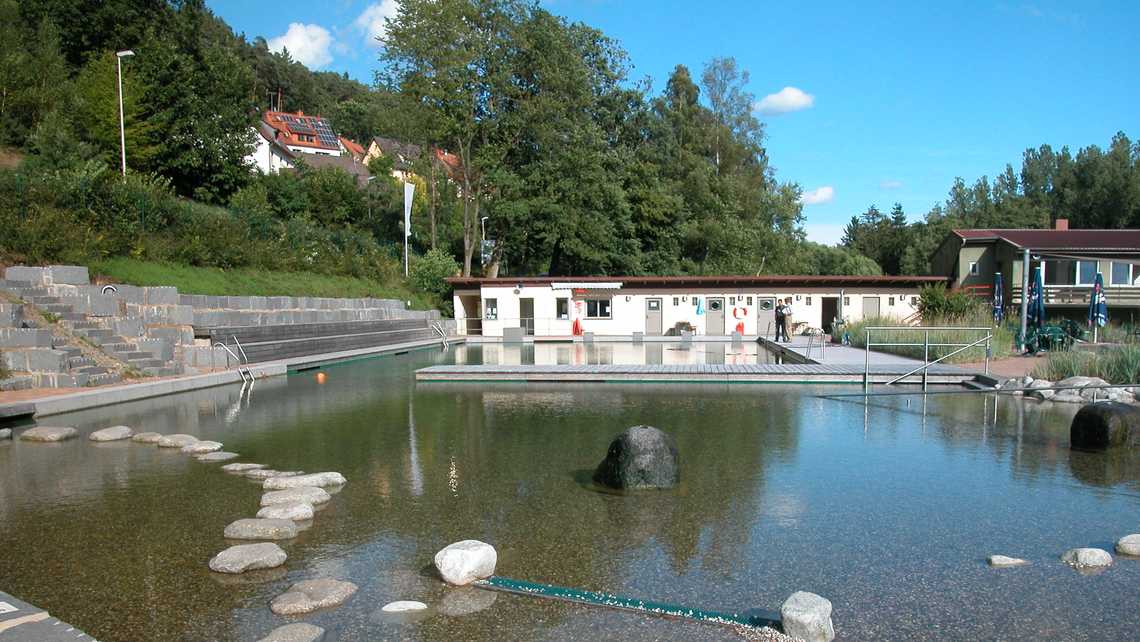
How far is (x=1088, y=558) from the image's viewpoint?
17.5 feet

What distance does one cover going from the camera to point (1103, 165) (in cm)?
6431

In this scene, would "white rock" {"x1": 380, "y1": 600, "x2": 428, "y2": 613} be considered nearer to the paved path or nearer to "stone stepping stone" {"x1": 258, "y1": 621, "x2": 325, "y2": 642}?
"stone stepping stone" {"x1": 258, "y1": 621, "x2": 325, "y2": 642}

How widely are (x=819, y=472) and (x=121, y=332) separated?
15669mm

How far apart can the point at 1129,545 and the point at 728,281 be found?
1228 inches

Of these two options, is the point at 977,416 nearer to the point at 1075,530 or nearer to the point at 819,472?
the point at 819,472

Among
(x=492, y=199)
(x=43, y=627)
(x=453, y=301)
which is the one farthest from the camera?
(x=492, y=199)

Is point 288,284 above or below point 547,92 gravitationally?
below

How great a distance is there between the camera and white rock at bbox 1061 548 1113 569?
531cm

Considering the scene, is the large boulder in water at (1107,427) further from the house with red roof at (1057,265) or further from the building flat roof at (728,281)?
the house with red roof at (1057,265)

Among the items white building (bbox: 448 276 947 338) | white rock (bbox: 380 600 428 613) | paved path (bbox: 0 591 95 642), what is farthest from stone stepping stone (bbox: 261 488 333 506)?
white building (bbox: 448 276 947 338)

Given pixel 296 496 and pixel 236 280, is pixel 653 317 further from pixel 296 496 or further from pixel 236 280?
pixel 296 496

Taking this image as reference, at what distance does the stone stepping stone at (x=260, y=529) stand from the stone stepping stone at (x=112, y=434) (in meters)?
5.45

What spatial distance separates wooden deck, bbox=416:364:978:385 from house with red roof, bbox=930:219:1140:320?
21.4 m

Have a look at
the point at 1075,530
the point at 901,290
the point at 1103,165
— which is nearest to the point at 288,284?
the point at 1075,530
